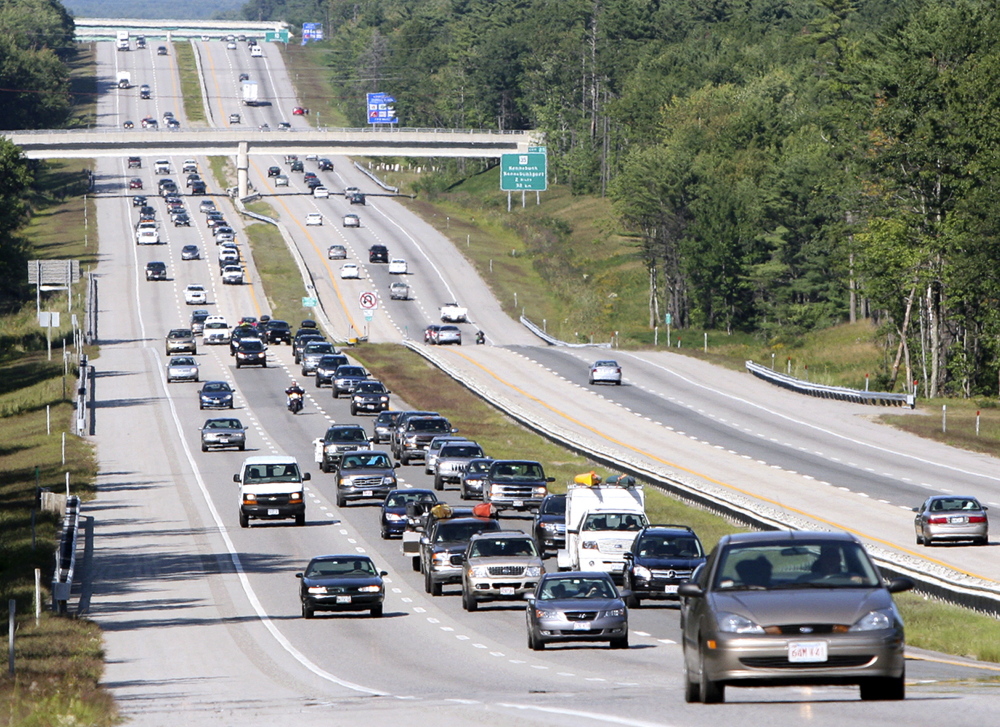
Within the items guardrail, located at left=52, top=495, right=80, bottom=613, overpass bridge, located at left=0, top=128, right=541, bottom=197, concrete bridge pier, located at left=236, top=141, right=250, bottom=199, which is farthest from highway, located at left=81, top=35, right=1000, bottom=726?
concrete bridge pier, located at left=236, top=141, right=250, bottom=199

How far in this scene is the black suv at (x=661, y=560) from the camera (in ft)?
107

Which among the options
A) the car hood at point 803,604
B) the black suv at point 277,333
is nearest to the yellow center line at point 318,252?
the black suv at point 277,333

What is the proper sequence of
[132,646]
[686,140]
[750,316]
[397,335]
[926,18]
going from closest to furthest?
[132,646] → [926,18] → [397,335] → [750,316] → [686,140]

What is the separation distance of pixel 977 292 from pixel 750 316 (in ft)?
143

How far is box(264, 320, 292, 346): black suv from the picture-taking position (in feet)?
326

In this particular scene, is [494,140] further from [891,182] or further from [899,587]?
[899,587]

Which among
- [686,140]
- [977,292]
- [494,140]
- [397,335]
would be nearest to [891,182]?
[977,292]

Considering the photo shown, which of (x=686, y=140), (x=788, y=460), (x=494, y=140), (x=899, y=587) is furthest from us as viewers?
(x=494, y=140)

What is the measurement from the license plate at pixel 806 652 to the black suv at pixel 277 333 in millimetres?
86087

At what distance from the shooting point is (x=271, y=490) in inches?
1838

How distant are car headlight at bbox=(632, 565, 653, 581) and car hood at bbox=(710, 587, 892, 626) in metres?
17.5

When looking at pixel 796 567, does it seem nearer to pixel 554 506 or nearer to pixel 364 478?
pixel 554 506

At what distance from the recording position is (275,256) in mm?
134000

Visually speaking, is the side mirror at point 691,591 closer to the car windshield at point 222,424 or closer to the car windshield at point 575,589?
the car windshield at point 575,589
